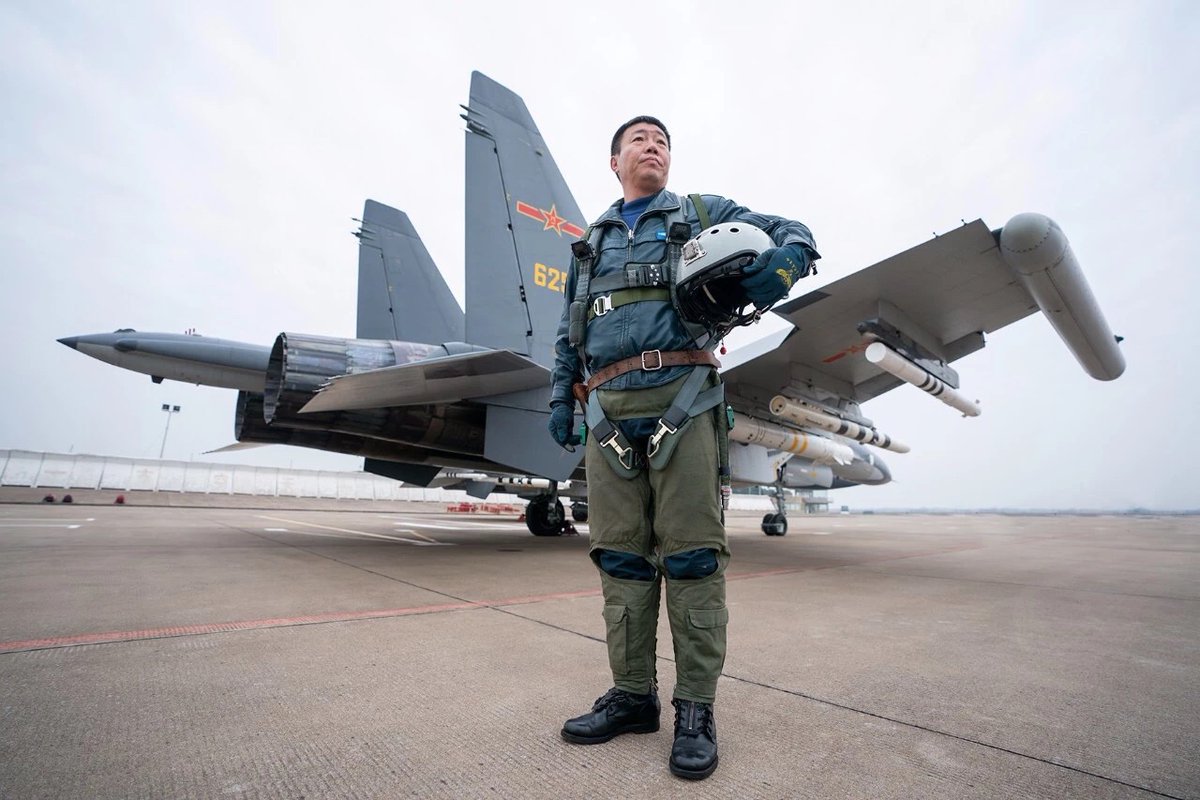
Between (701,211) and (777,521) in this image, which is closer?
(701,211)

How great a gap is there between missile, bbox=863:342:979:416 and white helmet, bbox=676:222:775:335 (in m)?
5.00

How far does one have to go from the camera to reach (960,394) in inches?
298

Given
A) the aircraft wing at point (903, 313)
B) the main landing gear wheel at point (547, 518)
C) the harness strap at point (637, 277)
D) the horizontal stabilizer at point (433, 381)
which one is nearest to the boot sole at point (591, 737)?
the harness strap at point (637, 277)

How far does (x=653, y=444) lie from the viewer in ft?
5.98

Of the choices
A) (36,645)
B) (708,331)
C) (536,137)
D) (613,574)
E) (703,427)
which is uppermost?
(536,137)

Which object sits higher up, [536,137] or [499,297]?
[536,137]

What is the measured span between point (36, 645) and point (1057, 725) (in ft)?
13.4

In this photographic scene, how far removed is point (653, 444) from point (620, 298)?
1.93ft

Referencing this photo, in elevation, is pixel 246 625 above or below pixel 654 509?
below

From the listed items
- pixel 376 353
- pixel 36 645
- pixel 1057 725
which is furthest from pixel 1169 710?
pixel 376 353

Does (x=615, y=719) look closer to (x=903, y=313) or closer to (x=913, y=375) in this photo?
(x=913, y=375)

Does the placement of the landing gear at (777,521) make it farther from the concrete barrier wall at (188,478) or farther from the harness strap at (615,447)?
the concrete barrier wall at (188,478)

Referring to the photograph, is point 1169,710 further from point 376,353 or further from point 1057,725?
point 376,353

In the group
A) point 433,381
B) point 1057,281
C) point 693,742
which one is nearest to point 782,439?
point 1057,281
